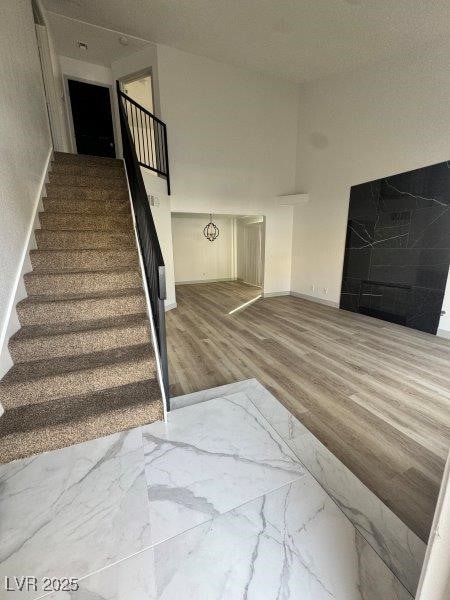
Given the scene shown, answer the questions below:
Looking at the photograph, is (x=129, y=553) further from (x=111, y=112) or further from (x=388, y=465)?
(x=111, y=112)

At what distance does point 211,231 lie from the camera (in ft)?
27.8

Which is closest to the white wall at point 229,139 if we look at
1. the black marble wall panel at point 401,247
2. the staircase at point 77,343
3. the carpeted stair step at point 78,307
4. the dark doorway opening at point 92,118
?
the black marble wall panel at point 401,247

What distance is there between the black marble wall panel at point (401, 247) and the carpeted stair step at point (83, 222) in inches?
163

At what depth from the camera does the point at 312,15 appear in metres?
3.51

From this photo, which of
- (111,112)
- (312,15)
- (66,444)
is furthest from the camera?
(111,112)

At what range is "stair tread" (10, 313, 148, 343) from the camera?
78.2 inches

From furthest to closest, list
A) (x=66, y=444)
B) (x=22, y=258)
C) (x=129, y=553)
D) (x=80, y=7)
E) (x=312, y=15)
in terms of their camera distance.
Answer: (x=80, y=7)
(x=312, y=15)
(x=22, y=258)
(x=66, y=444)
(x=129, y=553)

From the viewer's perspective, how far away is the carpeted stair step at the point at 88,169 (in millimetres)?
3611

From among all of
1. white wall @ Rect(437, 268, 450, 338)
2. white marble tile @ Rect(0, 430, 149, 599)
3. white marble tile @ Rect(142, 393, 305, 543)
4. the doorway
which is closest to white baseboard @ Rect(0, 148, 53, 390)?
white marble tile @ Rect(0, 430, 149, 599)

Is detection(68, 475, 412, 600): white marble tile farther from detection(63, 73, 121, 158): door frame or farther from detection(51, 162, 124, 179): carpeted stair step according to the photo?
detection(63, 73, 121, 158): door frame

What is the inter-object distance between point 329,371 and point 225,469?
1.69m

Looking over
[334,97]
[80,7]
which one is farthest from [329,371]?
[80,7]

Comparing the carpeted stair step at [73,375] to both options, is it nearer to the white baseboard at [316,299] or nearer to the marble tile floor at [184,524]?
the marble tile floor at [184,524]

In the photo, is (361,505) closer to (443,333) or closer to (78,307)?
(78,307)
